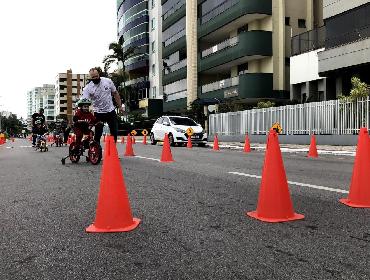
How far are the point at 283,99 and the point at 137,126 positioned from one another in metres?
22.0

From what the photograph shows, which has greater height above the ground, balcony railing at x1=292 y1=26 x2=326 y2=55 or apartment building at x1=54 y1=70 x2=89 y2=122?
apartment building at x1=54 y1=70 x2=89 y2=122

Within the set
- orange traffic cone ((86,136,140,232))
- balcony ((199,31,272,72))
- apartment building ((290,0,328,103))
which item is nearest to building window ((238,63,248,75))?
balcony ((199,31,272,72))

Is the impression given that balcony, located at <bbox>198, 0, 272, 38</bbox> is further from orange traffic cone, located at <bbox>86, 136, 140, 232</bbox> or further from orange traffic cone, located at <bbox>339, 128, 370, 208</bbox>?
orange traffic cone, located at <bbox>86, 136, 140, 232</bbox>

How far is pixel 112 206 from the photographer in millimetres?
3840

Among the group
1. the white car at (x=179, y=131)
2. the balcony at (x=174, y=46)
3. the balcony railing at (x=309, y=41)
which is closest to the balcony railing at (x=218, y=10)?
the balcony at (x=174, y=46)

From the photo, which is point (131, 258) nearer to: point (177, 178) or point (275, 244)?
point (275, 244)

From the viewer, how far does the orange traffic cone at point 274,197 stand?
411 centimetres

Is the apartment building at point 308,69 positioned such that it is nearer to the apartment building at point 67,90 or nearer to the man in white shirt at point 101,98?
the man in white shirt at point 101,98

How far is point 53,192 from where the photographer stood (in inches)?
235

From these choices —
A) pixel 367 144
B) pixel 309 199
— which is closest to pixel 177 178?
pixel 309 199

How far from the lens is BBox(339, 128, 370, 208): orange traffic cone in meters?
4.78

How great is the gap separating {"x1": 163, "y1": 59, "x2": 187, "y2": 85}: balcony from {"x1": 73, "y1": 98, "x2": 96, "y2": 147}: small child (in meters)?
35.3

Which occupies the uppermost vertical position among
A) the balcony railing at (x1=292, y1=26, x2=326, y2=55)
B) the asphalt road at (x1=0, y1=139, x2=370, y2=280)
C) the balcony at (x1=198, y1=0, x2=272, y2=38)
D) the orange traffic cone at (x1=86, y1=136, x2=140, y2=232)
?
the balcony at (x1=198, y1=0, x2=272, y2=38)

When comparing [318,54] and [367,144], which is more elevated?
[318,54]
